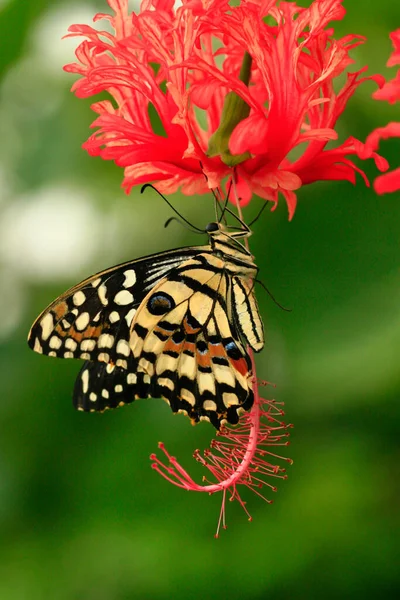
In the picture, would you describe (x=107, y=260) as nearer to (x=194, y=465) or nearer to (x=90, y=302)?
(x=194, y=465)

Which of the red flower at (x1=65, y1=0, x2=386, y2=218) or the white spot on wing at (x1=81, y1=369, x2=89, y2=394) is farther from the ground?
the red flower at (x1=65, y1=0, x2=386, y2=218)

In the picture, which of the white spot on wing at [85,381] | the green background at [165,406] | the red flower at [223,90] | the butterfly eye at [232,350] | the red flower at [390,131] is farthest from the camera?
the green background at [165,406]

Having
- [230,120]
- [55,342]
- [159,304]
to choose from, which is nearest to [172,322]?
[159,304]

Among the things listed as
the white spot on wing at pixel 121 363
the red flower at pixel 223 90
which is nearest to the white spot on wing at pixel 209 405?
the white spot on wing at pixel 121 363

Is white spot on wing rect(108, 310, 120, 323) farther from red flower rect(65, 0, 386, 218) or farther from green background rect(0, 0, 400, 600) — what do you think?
green background rect(0, 0, 400, 600)

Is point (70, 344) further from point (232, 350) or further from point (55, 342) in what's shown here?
point (232, 350)

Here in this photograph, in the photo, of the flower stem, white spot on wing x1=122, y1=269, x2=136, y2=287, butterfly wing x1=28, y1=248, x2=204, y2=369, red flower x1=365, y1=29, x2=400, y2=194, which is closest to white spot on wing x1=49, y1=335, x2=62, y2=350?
butterfly wing x1=28, y1=248, x2=204, y2=369

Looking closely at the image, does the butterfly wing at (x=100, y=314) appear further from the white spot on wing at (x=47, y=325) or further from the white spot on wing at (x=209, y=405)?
the white spot on wing at (x=209, y=405)

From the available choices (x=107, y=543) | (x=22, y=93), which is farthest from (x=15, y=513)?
(x=22, y=93)
